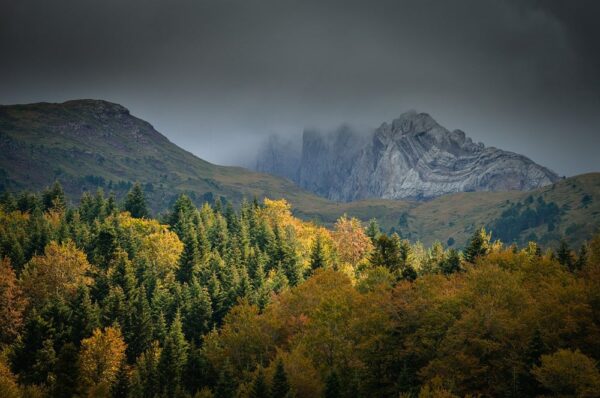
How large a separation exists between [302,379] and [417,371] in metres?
14.5

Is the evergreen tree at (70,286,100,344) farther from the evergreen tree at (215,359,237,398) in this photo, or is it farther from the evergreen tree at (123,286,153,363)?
the evergreen tree at (215,359,237,398)

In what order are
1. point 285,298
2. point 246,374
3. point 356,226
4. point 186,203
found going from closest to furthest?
1. point 246,374
2. point 285,298
3. point 356,226
4. point 186,203

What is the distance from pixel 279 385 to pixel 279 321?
947 inches

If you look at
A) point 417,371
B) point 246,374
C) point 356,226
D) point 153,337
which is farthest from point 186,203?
point 417,371

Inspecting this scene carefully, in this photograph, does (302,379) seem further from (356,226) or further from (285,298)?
(356,226)

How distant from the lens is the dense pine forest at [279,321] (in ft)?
218

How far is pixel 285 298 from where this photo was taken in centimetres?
9862

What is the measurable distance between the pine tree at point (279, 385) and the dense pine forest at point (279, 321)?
17 centimetres

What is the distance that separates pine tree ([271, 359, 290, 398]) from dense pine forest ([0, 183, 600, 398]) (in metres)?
0.17

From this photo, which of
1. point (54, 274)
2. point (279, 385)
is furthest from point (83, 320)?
point (279, 385)

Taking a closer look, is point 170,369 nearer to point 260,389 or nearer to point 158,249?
point 260,389

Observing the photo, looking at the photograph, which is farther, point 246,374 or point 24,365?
point 24,365

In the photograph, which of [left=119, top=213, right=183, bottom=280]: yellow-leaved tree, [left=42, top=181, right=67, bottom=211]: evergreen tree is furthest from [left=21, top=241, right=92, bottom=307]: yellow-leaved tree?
[left=42, top=181, right=67, bottom=211]: evergreen tree

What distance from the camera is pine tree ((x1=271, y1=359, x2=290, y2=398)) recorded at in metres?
65.6
